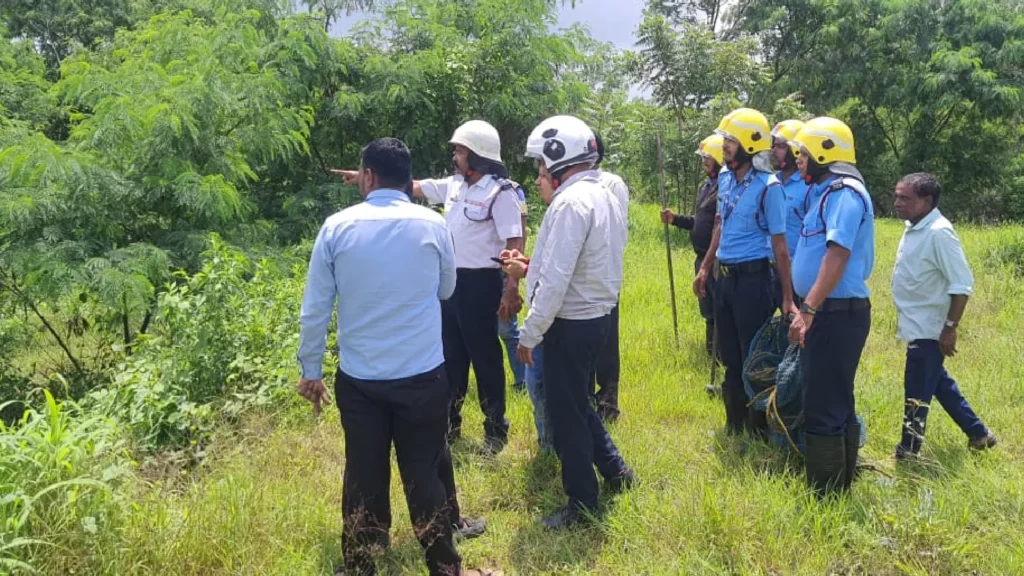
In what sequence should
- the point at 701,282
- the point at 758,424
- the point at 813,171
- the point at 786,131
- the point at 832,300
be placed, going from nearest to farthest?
the point at 832,300 → the point at 813,171 → the point at 758,424 → the point at 786,131 → the point at 701,282

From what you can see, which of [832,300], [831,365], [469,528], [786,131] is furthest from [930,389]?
[469,528]

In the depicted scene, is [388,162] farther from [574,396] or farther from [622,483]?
[622,483]

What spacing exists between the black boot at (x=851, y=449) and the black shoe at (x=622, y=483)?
1.05 m

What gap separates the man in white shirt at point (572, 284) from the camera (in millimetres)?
3020

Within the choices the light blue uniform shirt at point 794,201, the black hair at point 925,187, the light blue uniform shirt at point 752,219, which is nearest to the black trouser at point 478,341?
the light blue uniform shirt at point 752,219

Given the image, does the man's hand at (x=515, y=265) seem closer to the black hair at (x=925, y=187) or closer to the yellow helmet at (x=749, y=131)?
the yellow helmet at (x=749, y=131)

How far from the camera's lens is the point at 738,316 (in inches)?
161

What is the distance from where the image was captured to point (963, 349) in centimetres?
598

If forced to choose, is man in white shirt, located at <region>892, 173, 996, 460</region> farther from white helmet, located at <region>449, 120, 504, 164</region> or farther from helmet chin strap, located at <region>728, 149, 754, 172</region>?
white helmet, located at <region>449, 120, 504, 164</region>

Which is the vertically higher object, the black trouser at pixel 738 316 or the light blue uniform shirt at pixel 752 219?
the light blue uniform shirt at pixel 752 219

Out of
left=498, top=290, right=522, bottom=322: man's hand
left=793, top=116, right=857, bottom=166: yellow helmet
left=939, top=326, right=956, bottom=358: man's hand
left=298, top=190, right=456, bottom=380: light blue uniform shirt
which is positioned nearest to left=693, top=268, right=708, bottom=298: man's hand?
left=939, top=326, right=956, bottom=358: man's hand

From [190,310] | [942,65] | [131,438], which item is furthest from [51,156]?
[942,65]

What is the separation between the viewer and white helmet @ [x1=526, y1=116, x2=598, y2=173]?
3.16m

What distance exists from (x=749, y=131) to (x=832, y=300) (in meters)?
1.22
